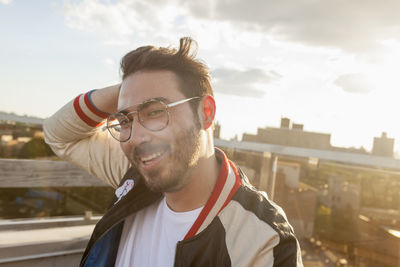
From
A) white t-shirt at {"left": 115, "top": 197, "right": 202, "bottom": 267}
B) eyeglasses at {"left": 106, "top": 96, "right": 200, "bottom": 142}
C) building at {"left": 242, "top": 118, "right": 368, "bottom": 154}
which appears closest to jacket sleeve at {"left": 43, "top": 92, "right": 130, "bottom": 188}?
white t-shirt at {"left": 115, "top": 197, "right": 202, "bottom": 267}

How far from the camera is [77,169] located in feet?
6.44

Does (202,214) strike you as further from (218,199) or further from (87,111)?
(87,111)

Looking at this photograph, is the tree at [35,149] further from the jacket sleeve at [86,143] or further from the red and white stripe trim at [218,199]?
the red and white stripe trim at [218,199]

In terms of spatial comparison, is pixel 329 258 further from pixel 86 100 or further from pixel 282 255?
pixel 86 100

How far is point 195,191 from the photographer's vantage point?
1.45 meters

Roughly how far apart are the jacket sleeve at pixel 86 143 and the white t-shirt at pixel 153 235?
0.43 metres

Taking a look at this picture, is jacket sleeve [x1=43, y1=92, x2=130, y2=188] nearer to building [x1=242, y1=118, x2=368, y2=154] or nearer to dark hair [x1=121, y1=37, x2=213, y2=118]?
dark hair [x1=121, y1=37, x2=213, y2=118]

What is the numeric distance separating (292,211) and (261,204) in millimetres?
3191

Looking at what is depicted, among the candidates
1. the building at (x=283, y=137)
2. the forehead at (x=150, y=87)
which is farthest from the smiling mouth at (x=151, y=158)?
the building at (x=283, y=137)

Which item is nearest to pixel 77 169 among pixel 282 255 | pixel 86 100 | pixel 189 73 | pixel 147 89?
pixel 86 100

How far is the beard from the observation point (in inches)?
54.5

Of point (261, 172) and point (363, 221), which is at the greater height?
point (261, 172)

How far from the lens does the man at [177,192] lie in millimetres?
1195

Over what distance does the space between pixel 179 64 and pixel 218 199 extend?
2.18 feet
